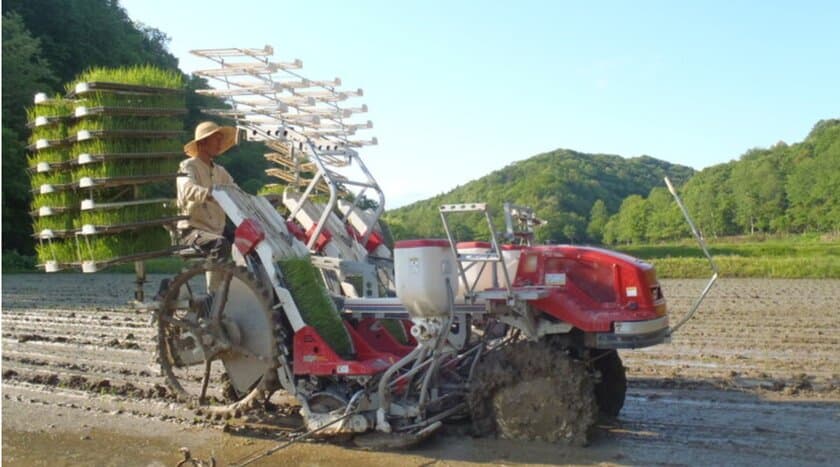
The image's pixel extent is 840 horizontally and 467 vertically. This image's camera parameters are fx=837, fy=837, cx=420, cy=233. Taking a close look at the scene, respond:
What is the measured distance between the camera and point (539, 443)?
220 inches

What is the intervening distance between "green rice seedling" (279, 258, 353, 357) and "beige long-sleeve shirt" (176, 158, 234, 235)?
2.37ft

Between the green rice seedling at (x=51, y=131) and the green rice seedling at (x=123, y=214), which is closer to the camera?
the green rice seedling at (x=123, y=214)

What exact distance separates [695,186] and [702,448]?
6745 cm

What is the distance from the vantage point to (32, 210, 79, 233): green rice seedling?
21.2 ft

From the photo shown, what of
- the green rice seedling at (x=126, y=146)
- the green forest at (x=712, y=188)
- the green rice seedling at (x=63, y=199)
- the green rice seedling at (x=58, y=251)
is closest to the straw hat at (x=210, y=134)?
the green rice seedling at (x=126, y=146)

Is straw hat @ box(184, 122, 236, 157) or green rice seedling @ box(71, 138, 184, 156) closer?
green rice seedling @ box(71, 138, 184, 156)

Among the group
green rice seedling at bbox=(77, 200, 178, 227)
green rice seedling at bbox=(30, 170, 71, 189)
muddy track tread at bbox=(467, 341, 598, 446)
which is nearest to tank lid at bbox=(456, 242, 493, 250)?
muddy track tread at bbox=(467, 341, 598, 446)

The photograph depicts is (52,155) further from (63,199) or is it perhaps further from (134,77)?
(134,77)

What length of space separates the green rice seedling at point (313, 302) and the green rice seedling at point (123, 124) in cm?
163

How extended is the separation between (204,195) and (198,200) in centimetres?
7

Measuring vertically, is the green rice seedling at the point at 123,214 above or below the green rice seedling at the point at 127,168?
below

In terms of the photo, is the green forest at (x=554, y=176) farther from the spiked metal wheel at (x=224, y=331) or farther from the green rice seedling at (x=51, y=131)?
the green rice seedling at (x=51, y=131)

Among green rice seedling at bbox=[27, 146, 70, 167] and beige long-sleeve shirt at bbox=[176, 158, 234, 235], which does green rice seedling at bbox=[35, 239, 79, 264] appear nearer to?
green rice seedling at bbox=[27, 146, 70, 167]

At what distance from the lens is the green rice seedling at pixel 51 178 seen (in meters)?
6.55
